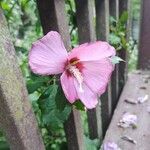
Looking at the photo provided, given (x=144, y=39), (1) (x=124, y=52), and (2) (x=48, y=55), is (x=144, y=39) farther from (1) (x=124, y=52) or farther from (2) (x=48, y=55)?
(2) (x=48, y=55)

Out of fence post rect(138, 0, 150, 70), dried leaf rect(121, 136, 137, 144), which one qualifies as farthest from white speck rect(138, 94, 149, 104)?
fence post rect(138, 0, 150, 70)

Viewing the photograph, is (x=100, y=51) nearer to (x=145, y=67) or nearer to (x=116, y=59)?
(x=116, y=59)

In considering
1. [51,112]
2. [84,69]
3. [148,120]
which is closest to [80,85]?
[84,69]

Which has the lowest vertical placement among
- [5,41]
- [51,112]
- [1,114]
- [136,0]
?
[136,0]

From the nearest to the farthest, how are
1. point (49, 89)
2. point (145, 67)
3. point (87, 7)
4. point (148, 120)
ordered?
point (49, 89)
point (87, 7)
point (148, 120)
point (145, 67)

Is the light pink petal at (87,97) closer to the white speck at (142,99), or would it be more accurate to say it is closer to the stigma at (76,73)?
the stigma at (76,73)

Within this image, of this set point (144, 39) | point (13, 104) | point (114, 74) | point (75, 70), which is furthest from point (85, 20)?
point (144, 39)

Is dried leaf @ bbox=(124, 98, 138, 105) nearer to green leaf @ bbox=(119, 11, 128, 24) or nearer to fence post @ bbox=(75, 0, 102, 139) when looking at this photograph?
green leaf @ bbox=(119, 11, 128, 24)
